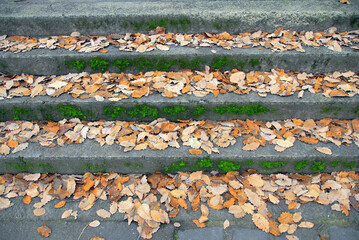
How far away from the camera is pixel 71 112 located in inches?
104

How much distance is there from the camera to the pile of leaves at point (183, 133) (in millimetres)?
2445

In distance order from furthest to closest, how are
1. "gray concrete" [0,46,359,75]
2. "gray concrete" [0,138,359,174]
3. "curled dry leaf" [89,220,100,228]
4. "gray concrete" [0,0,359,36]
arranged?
"gray concrete" [0,0,359,36] → "gray concrete" [0,46,359,75] → "gray concrete" [0,138,359,174] → "curled dry leaf" [89,220,100,228]

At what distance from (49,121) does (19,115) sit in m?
0.32

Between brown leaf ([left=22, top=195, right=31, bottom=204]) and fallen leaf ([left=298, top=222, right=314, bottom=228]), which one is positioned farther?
brown leaf ([left=22, top=195, right=31, bottom=204])

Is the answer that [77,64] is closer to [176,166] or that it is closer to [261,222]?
[176,166]

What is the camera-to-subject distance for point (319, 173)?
248 centimetres

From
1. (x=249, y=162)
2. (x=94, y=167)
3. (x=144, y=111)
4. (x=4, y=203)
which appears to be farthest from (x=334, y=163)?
(x=4, y=203)

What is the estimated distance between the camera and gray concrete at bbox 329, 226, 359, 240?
2057 millimetres

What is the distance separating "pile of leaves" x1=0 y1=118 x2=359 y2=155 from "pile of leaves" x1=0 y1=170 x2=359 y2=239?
323 mm

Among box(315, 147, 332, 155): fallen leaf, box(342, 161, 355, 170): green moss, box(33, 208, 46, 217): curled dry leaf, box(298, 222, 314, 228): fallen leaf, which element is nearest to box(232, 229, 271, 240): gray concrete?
box(298, 222, 314, 228): fallen leaf

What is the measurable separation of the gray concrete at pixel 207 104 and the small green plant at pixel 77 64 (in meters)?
0.42

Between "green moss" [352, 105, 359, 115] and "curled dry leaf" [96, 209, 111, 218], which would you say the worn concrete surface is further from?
"green moss" [352, 105, 359, 115]

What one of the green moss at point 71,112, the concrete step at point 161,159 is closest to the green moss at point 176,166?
the concrete step at point 161,159

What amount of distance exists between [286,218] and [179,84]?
5.64 feet
